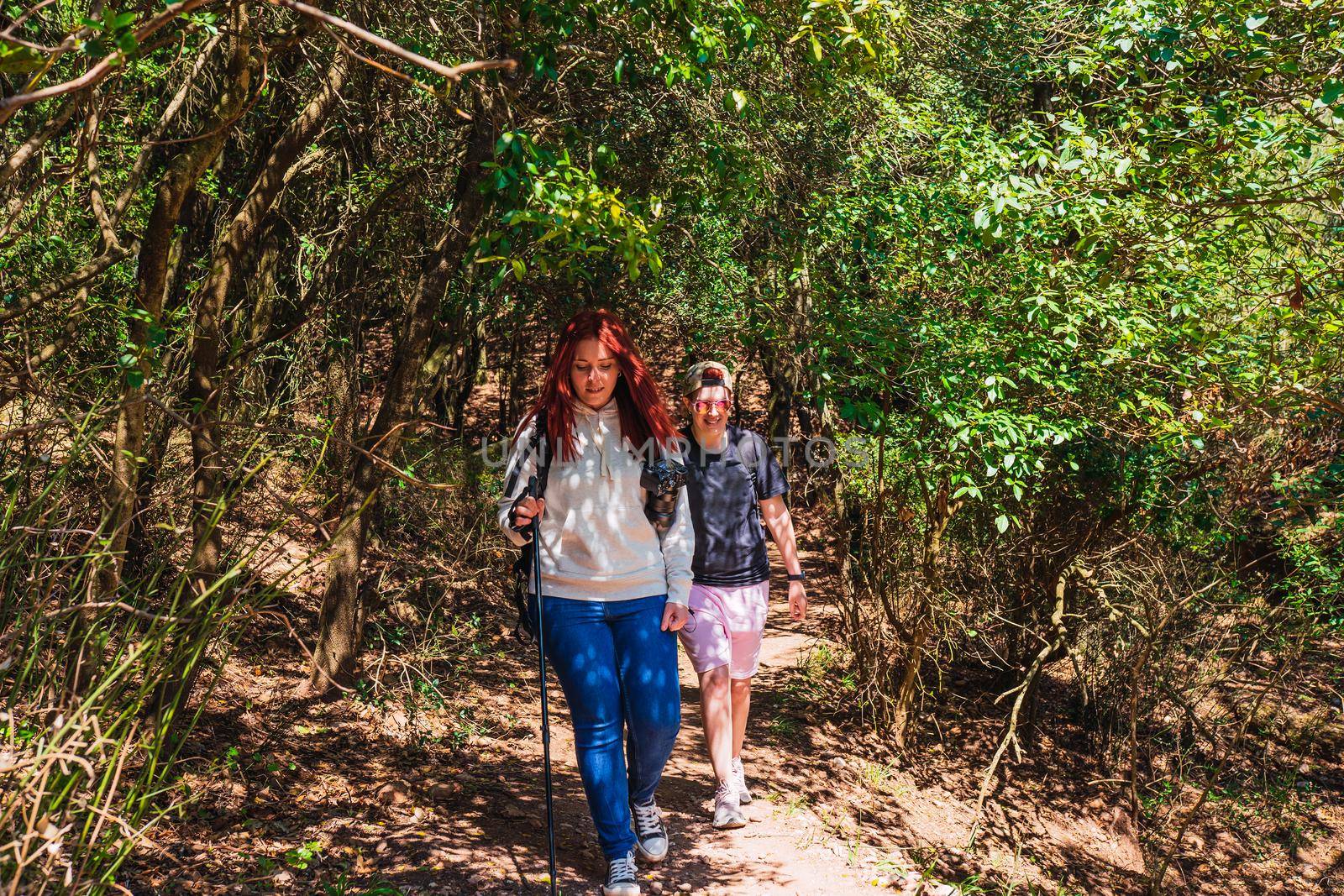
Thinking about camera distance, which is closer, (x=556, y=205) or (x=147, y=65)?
(x=556, y=205)

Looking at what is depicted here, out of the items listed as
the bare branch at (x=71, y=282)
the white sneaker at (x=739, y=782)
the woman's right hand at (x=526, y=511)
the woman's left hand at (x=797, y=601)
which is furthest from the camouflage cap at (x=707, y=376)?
the bare branch at (x=71, y=282)

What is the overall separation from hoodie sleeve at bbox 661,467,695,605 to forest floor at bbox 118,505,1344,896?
45.5 inches

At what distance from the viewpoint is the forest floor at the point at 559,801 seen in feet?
14.7

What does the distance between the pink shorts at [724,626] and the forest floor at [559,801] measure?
0.82m

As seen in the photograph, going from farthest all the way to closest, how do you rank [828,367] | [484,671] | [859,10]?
[484,671], [828,367], [859,10]

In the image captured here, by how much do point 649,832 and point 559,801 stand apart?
3.85 feet

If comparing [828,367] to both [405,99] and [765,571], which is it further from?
[405,99]

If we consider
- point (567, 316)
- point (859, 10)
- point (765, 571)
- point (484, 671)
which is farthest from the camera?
Result: point (567, 316)

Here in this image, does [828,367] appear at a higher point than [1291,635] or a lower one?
higher

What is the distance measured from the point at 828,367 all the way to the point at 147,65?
421 cm

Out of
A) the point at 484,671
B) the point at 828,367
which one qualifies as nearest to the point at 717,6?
the point at 828,367

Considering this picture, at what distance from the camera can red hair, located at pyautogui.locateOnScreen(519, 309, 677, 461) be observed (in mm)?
3910

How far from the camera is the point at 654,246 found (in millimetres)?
4309

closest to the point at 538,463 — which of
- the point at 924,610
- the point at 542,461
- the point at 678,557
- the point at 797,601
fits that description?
the point at 542,461
